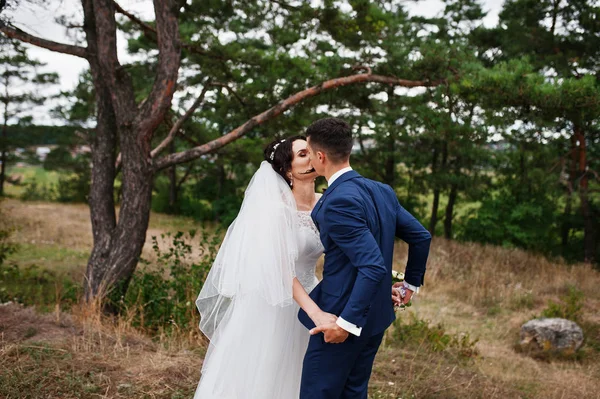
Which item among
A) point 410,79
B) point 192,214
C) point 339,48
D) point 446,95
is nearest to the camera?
point 446,95

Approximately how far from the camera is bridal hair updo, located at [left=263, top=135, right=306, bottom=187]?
3.38 m

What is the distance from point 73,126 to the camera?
23.8m

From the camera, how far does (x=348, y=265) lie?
249 cm

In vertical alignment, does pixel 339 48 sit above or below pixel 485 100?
above

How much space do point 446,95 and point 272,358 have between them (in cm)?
526

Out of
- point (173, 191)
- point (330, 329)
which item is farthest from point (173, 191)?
point (330, 329)

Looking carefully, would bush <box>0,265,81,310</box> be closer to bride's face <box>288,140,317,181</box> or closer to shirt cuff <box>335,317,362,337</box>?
bride's face <box>288,140,317,181</box>

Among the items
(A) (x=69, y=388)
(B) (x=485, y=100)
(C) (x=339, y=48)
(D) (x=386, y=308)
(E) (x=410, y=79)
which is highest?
(C) (x=339, y=48)

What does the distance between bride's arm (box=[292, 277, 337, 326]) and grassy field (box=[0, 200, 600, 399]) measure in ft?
5.63

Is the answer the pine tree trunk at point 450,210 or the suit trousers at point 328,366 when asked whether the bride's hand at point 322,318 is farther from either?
the pine tree trunk at point 450,210

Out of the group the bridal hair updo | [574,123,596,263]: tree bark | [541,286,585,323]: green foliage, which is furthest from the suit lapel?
[574,123,596,263]: tree bark

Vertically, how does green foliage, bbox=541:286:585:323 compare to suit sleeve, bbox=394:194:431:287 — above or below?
below

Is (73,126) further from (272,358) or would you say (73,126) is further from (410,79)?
(272,358)

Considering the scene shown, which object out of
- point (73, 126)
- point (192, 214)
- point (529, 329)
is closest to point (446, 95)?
point (529, 329)
